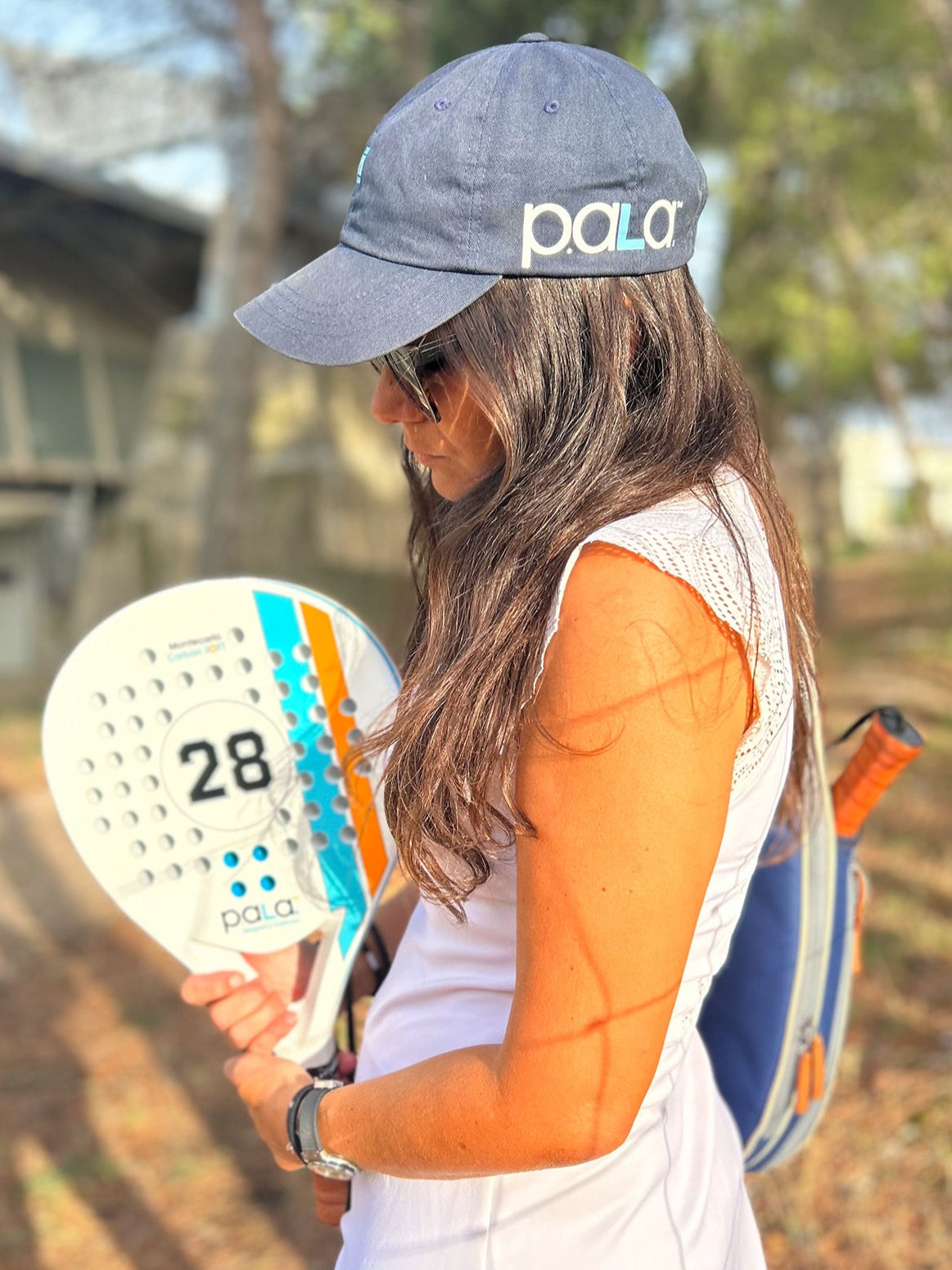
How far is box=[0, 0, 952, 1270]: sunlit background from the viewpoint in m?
3.37

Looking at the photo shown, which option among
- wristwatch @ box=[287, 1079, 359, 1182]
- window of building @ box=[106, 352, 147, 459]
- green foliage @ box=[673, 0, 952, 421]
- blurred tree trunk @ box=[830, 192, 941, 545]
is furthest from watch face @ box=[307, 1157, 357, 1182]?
window of building @ box=[106, 352, 147, 459]

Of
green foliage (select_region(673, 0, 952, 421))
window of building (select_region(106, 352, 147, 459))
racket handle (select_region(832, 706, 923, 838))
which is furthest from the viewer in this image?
window of building (select_region(106, 352, 147, 459))

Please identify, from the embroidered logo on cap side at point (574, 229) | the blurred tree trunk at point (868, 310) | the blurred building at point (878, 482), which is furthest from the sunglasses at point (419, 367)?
the blurred building at point (878, 482)

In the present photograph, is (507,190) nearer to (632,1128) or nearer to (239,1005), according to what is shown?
(632,1128)

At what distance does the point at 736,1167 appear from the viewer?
134 cm

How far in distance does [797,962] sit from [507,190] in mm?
1023

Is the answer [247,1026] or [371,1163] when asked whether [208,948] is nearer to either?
[247,1026]

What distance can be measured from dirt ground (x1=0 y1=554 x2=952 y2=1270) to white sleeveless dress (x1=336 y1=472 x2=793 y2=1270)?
1.81 metres

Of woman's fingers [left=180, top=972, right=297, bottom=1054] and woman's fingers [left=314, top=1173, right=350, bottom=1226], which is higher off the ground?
woman's fingers [left=180, top=972, right=297, bottom=1054]

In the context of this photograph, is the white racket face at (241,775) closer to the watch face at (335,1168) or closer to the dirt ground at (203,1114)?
the watch face at (335,1168)

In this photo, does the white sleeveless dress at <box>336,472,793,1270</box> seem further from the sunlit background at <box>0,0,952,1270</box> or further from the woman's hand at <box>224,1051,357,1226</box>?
the sunlit background at <box>0,0,952,1270</box>

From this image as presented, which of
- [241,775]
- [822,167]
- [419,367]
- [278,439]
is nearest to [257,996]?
[241,775]

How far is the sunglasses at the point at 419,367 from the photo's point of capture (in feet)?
3.63

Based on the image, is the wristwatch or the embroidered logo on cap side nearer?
the embroidered logo on cap side
